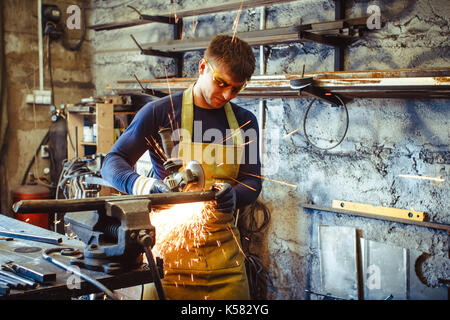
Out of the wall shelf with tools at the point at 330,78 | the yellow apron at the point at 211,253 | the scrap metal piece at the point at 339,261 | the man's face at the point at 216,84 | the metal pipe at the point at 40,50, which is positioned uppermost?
the metal pipe at the point at 40,50

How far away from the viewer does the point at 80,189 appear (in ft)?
14.3

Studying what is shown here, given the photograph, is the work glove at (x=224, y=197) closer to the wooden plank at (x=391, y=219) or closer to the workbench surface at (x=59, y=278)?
the workbench surface at (x=59, y=278)

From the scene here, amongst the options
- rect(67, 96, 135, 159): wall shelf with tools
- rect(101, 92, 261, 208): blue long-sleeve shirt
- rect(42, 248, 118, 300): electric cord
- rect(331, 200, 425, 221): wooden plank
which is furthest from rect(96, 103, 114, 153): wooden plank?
rect(42, 248, 118, 300): electric cord

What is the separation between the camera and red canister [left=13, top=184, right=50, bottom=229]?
4.63m

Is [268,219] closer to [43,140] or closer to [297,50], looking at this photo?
[297,50]

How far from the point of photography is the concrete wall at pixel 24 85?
16.6 ft

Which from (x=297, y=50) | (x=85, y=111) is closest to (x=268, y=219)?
(x=297, y=50)

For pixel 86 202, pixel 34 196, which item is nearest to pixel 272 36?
pixel 86 202

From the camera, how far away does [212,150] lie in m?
2.33

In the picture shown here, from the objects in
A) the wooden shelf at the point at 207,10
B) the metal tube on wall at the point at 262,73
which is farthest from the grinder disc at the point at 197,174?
the wooden shelf at the point at 207,10

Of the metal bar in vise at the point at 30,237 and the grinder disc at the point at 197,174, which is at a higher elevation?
the grinder disc at the point at 197,174

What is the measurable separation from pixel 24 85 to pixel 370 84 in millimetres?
4003

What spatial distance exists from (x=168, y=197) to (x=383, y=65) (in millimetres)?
2176

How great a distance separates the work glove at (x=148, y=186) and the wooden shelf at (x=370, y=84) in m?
1.54
